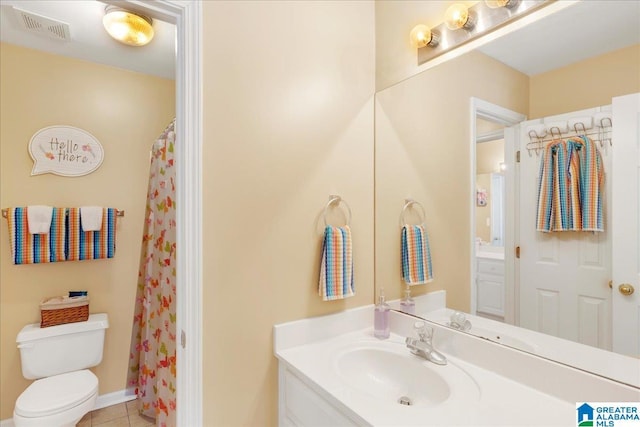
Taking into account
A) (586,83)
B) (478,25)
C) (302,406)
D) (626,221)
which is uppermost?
(478,25)

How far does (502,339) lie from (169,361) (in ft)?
5.51

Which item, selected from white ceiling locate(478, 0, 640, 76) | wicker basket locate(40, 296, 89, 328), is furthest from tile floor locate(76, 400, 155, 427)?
white ceiling locate(478, 0, 640, 76)

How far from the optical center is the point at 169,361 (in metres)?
1.83

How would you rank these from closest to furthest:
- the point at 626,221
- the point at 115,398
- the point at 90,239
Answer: the point at 626,221
the point at 90,239
the point at 115,398

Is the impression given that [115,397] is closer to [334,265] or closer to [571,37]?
[334,265]

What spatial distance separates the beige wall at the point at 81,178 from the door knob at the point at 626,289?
279 centimetres

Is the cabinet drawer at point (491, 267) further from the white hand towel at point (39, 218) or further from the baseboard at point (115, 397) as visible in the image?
the baseboard at point (115, 397)

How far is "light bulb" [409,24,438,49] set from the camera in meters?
1.32

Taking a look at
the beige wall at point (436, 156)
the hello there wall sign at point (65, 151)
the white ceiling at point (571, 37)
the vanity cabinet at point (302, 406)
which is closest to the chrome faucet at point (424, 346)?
the beige wall at point (436, 156)

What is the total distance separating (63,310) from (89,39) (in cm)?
177

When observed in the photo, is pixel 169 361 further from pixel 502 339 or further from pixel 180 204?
pixel 502 339

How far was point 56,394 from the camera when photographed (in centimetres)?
190

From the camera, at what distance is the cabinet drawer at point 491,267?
3.74ft

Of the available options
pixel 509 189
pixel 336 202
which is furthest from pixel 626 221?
pixel 336 202
